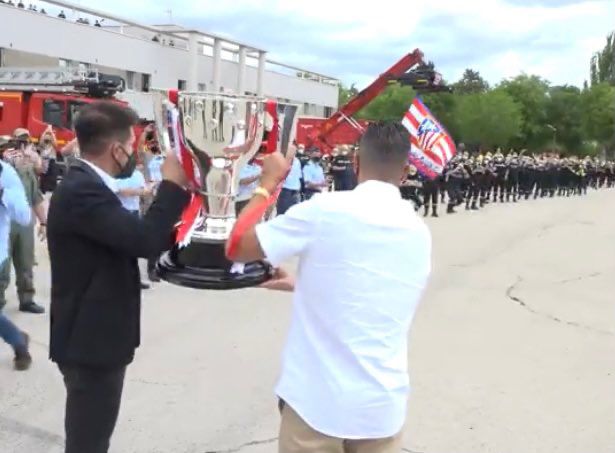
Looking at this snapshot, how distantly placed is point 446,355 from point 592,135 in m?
72.6

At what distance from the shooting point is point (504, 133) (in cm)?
6912

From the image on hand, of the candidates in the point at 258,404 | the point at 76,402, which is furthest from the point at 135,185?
the point at 76,402

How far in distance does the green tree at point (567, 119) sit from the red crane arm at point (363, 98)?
5756 centimetres

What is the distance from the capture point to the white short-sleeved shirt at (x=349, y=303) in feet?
7.27

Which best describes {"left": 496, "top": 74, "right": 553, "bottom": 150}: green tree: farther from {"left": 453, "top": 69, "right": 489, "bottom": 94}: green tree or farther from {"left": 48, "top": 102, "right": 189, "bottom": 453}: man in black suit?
{"left": 48, "top": 102, "right": 189, "bottom": 453}: man in black suit

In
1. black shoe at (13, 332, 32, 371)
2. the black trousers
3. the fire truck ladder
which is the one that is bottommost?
black shoe at (13, 332, 32, 371)

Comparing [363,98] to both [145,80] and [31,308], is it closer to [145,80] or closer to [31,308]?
A: [31,308]

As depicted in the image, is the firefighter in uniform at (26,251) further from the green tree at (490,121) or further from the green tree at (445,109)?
the green tree at (445,109)

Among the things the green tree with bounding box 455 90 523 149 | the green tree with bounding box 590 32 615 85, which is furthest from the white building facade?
the green tree with bounding box 590 32 615 85

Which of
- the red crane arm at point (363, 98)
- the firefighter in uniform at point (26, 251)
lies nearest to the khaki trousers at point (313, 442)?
the firefighter in uniform at point (26, 251)

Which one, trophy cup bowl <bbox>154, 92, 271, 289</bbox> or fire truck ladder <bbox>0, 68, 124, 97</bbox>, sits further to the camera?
fire truck ladder <bbox>0, 68, 124, 97</bbox>

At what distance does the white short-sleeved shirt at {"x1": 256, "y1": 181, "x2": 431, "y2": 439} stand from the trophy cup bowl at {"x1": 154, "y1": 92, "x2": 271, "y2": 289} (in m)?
1.08

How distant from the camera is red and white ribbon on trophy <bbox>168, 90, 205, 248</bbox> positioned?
11.3 feet

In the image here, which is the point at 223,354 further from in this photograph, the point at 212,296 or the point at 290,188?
the point at 290,188
